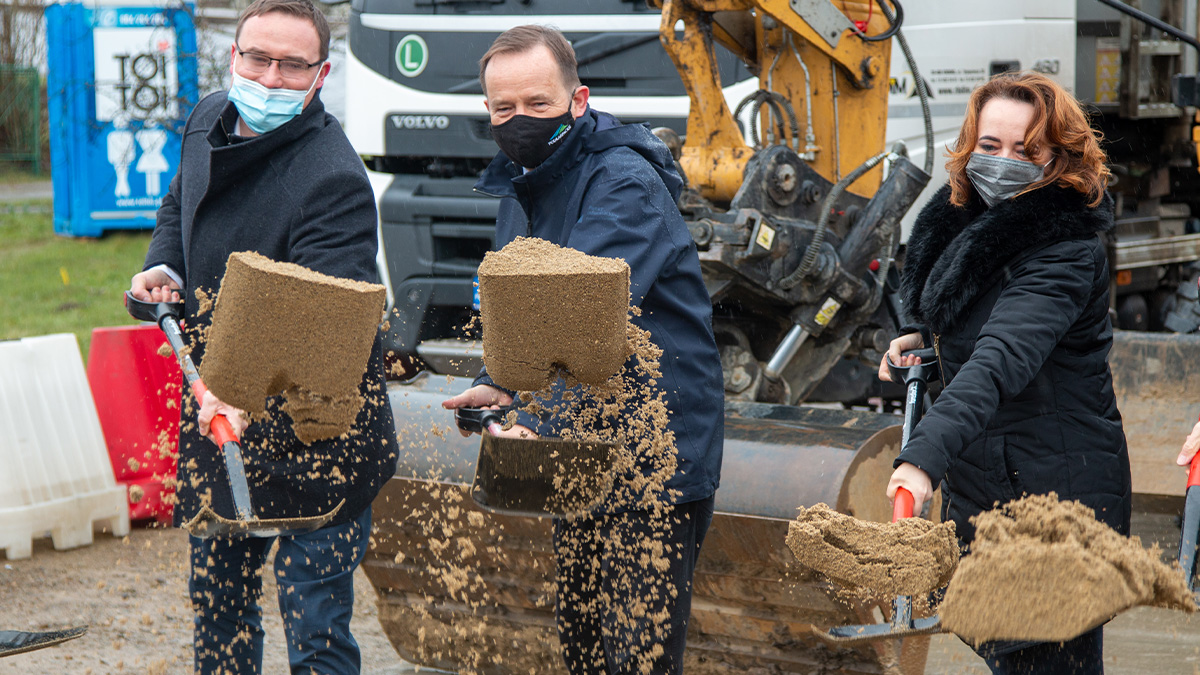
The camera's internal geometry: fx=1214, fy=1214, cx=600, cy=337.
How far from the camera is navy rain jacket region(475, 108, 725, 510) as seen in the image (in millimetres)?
2479

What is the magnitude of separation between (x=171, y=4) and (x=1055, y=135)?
42.4ft

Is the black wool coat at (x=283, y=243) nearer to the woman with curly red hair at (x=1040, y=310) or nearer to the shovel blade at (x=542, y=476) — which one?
the shovel blade at (x=542, y=476)

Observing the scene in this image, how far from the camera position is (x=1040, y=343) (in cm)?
225

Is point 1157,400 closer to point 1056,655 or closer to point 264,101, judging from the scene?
point 1056,655

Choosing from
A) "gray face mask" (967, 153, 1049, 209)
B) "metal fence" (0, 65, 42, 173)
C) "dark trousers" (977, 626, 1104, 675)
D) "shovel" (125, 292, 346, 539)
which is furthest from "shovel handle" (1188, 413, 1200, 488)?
"metal fence" (0, 65, 42, 173)

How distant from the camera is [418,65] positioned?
587cm

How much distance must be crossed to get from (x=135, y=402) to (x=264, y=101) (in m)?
2.99

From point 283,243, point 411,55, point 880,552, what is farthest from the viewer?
point 411,55

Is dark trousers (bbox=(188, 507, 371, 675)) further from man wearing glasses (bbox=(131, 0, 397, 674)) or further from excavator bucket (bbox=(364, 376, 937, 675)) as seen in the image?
excavator bucket (bbox=(364, 376, 937, 675))

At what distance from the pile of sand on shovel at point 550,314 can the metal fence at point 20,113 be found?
1888 centimetres

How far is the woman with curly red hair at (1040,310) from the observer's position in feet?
7.64

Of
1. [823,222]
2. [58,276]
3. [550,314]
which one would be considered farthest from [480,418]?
[58,276]

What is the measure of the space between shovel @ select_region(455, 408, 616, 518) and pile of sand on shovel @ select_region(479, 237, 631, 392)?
13 cm

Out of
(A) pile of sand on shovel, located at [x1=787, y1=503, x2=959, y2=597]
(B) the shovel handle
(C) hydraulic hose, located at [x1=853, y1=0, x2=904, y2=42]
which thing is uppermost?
(C) hydraulic hose, located at [x1=853, y1=0, x2=904, y2=42]
